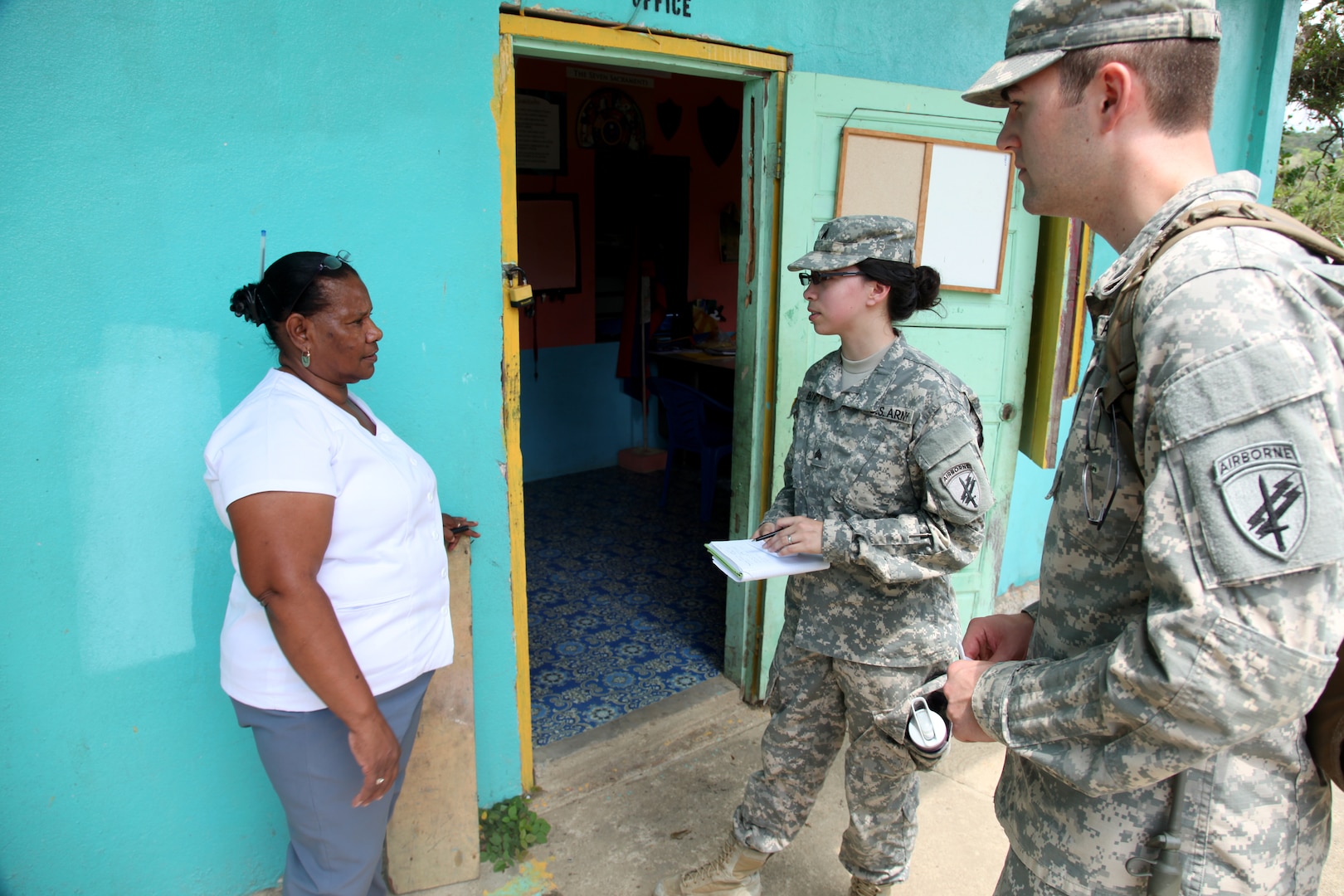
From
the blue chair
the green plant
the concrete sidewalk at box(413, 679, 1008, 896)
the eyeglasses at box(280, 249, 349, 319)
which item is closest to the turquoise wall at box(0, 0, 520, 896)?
the eyeglasses at box(280, 249, 349, 319)

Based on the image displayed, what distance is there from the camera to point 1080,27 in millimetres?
1056

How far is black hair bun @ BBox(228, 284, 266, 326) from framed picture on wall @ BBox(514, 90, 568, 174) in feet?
14.8

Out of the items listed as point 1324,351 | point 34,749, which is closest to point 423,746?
point 34,749

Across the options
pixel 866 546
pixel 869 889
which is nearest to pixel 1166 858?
pixel 866 546

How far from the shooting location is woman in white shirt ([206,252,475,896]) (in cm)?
157

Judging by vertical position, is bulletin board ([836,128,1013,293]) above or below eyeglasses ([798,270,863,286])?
above

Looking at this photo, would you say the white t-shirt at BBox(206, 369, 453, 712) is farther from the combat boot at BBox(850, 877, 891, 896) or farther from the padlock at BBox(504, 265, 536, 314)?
the combat boot at BBox(850, 877, 891, 896)

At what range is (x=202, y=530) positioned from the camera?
2137 millimetres

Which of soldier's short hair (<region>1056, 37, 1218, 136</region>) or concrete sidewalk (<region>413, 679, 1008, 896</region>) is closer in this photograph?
soldier's short hair (<region>1056, 37, 1218, 136</region>)

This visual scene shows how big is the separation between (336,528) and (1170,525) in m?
1.46

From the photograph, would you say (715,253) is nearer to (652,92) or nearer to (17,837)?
(652,92)

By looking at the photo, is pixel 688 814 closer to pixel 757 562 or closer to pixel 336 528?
pixel 757 562

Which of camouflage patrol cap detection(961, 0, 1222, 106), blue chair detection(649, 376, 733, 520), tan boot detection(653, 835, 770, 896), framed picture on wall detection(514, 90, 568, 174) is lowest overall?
tan boot detection(653, 835, 770, 896)

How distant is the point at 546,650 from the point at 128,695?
2005 millimetres
